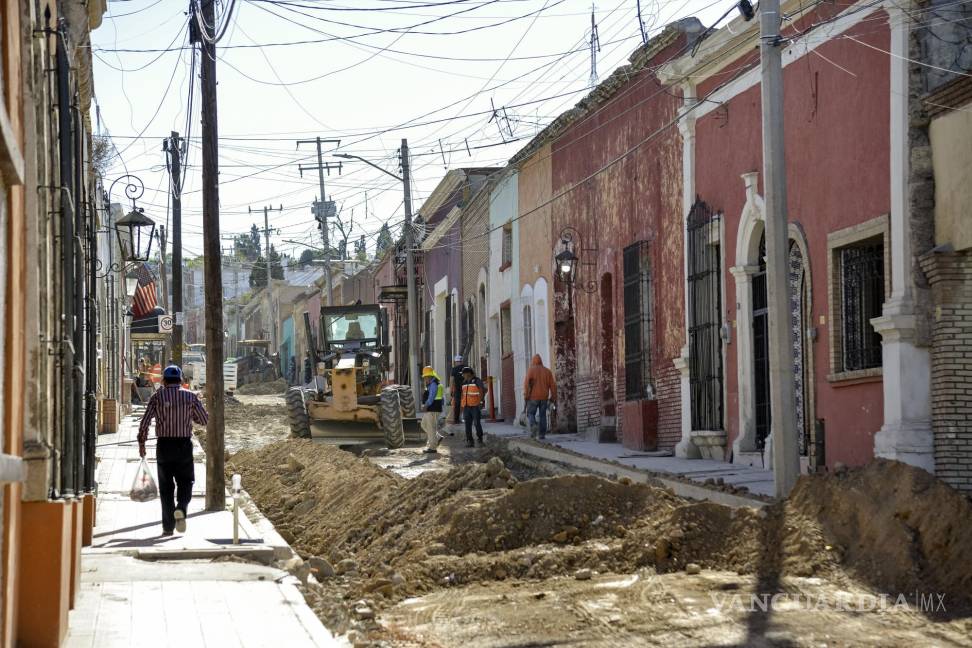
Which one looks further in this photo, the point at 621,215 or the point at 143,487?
the point at 621,215

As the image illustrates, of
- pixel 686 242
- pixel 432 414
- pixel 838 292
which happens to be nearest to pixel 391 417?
pixel 432 414

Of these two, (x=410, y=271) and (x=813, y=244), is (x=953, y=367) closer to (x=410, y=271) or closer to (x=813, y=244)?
(x=813, y=244)

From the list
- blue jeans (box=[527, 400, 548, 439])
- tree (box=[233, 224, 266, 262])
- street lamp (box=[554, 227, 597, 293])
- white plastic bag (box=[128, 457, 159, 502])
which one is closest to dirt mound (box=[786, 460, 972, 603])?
white plastic bag (box=[128, 457, 159, 502])

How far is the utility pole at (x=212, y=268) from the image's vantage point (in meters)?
15.6

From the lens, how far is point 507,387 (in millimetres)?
33812

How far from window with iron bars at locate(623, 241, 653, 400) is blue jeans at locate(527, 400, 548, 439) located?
198cm

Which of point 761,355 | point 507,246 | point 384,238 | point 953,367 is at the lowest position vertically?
point 953,367

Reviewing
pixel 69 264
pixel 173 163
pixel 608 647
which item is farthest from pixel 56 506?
pixel 173 163

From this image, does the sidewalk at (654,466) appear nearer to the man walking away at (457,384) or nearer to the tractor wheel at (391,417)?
the man walking away at (457,384)

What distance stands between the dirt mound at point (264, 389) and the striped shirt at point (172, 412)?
51.7 metres

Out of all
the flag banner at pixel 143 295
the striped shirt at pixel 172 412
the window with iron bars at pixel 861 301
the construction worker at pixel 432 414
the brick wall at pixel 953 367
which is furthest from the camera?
the flag banner at pixel 143 295

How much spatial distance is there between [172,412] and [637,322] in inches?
486

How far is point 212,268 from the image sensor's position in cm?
1579

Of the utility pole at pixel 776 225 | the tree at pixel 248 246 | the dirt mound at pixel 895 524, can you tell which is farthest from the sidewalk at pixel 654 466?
the tree at pixel 248 246
